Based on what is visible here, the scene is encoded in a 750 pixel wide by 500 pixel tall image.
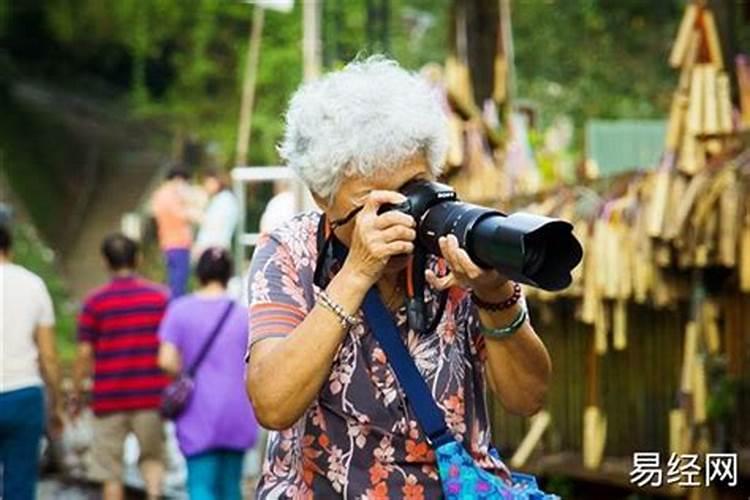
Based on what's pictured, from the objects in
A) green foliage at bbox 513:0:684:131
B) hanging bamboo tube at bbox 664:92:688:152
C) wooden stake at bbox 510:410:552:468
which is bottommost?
wooden stake at bbox 510:410:552:468

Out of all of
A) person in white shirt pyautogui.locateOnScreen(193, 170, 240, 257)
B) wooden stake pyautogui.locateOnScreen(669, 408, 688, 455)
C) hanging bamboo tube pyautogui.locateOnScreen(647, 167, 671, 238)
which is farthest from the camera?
person in white shirt pyautogui.locateOnScreen(193, 170, 240, 257)

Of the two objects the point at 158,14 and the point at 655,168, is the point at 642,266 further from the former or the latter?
the point at 158,14

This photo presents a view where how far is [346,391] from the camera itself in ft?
12.1

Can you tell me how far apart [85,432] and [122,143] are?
54.6 ft

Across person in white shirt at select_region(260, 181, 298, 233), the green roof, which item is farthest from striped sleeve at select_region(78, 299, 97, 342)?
the green roof

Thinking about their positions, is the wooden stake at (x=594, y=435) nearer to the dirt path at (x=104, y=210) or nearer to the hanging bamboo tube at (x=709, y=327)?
the hanging bamboo tube at (x=709, y=327)

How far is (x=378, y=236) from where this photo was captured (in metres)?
3.52

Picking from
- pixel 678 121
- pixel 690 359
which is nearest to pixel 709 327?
pixel 690 359

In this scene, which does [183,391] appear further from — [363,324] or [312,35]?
[363,324]

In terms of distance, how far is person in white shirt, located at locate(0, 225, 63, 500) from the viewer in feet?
27.1

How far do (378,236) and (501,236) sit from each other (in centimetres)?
29

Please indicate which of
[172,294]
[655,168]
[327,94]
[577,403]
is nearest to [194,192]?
[172,294]

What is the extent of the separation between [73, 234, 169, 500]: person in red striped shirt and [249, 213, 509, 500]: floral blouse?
6594mm

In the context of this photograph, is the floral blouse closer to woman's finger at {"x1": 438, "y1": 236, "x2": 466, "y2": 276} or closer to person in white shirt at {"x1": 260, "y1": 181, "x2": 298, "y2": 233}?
woman's finger at {"x1": 438, "y1": 236, "x2": 466, "y2": 276}
